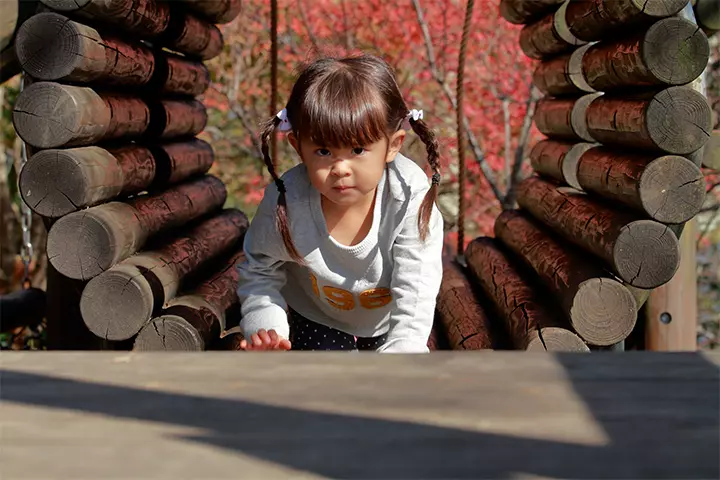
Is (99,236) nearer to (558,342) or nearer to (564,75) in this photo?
(558,342)

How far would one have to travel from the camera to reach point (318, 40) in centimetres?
862

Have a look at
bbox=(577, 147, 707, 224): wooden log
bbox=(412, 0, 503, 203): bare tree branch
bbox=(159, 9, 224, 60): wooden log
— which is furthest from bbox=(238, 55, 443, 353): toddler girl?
bbox=(412, 0, 503, 203): bare tree branch

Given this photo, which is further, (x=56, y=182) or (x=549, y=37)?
(x=549, y=37)

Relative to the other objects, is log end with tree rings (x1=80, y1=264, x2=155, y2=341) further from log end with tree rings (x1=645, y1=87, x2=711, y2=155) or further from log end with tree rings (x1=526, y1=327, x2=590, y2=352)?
log end with tree rings (x1=645, y1=87, x2=711, y2=155)

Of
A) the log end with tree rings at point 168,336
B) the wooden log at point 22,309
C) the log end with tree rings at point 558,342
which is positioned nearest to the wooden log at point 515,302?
the log end with tree rings at point 558,342

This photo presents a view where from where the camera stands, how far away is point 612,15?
398cm

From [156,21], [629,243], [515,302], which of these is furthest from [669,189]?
[156,21]

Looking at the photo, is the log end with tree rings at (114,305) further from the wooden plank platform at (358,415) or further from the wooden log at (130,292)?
the wooden plank platform at (358,415)

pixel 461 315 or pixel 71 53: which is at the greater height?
pixel 71 53

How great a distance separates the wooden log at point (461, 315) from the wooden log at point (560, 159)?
2.50 ft

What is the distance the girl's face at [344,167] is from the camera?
3.21 metres

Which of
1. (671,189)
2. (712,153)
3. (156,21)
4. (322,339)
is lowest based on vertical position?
(322,339)

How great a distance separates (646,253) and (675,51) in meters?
0.72

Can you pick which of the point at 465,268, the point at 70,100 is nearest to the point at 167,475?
the point at 70,100
